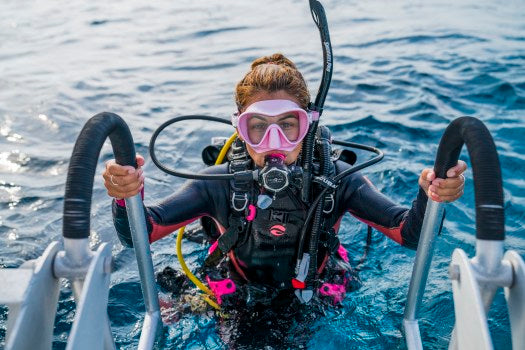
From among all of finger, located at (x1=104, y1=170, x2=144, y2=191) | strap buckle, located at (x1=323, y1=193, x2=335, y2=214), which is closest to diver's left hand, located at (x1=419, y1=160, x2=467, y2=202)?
strap buckle, located at (x1=323, y1=193, x2=335, y2=214)

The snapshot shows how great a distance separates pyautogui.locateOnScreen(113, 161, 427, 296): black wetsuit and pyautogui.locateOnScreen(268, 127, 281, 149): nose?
360 mm

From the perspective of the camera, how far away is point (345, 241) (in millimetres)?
4273

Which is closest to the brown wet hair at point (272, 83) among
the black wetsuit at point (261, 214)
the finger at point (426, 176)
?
the black wetsuit at point (261, 214)

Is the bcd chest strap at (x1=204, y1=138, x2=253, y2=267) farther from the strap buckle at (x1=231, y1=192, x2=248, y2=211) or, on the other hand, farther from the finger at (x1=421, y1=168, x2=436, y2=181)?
the finger at (x1=421, y1=168, x2=436, y2=181)

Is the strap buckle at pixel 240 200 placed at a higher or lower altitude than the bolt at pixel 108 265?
lower

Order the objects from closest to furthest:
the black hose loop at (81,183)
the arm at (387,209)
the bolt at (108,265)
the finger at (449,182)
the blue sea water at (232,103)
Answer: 1. the black hose loop at (81,183)
2. the bolt at (108,265)
3. the finger at (449,182)
4. the arm at (387,209)
5. the blue sea water at (232,103)

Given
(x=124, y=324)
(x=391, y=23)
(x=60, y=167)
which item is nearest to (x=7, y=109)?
(x=60, y=167)

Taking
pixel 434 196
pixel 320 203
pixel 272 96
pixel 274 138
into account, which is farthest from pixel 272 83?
pixel 434 196

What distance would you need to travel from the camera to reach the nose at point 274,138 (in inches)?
107

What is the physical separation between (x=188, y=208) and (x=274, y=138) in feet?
2.10

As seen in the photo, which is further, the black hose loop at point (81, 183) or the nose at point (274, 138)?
the nose at point (274, 138)

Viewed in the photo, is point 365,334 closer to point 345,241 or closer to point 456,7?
point 345,241

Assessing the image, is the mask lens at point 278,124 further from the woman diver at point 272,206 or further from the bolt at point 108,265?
the bolt at point 108,265

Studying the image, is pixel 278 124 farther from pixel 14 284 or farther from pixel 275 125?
pixel 14 284
